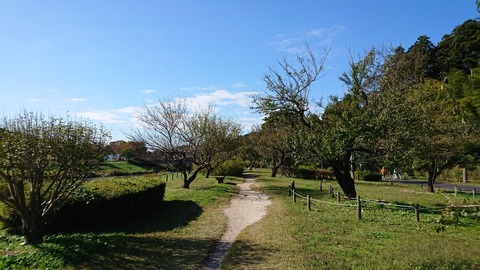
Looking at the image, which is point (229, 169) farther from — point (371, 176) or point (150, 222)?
point (150, 222)

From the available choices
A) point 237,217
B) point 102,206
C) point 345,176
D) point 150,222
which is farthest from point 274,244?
point 345,176

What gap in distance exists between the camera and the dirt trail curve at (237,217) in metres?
8.82

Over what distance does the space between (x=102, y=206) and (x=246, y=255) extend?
5909 mm

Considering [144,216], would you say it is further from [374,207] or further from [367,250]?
[374,207]

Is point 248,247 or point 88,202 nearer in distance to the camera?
point 248,247

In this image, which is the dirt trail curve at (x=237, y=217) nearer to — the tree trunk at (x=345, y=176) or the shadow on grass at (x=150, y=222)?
the shadow on grass at (x=150, y=222)

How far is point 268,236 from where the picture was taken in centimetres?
1068

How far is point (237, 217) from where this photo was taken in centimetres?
1455

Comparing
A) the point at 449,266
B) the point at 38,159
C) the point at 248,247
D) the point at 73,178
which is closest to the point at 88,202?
the point at 73,178

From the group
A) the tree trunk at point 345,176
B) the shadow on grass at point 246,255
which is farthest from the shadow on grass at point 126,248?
the tree trunk at point 345,176

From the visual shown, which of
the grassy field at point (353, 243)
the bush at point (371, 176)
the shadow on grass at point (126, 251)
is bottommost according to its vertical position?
the shadow on grass at point (126, 251)

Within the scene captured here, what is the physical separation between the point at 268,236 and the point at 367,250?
3156 mm

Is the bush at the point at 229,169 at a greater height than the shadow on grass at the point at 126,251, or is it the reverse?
the bush at the point at 229,169

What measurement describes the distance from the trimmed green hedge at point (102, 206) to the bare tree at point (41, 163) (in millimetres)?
1181
